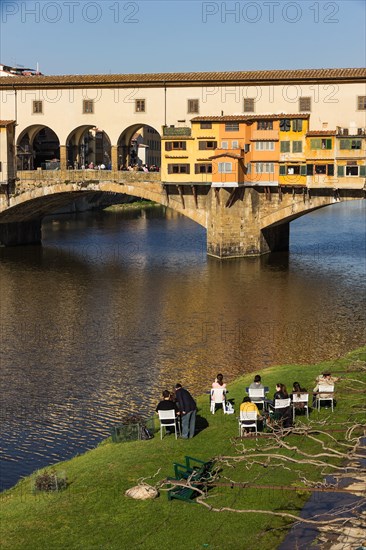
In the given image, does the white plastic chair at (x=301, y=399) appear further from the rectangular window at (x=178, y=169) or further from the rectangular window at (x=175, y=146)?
the rectangular window at (x=175, y=146)

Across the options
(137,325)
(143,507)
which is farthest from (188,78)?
(143,507)

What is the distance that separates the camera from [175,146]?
87.9 metres

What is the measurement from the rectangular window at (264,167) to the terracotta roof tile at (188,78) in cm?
765

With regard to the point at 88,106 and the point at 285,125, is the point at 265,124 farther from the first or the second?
the point at 88,106

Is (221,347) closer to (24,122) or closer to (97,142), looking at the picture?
(24,122)

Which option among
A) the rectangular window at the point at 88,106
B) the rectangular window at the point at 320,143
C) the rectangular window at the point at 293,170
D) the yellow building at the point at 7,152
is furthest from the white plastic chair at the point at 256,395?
the yellow building at the point at 7,152

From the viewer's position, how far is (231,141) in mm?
85500

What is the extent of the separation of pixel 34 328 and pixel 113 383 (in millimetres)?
14687

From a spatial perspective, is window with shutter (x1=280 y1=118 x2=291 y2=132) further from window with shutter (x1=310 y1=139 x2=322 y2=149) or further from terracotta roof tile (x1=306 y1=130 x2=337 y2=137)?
window with shutter (x1=310 y1=139 x2=322 y2=149)

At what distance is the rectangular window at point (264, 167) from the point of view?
86.1 meters

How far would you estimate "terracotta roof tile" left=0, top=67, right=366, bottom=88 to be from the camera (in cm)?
8312

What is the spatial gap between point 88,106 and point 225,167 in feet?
53.4

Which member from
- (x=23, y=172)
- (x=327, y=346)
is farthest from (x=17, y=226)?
(x=327, y=346)

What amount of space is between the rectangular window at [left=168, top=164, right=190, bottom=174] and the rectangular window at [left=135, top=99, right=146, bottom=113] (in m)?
6.34
